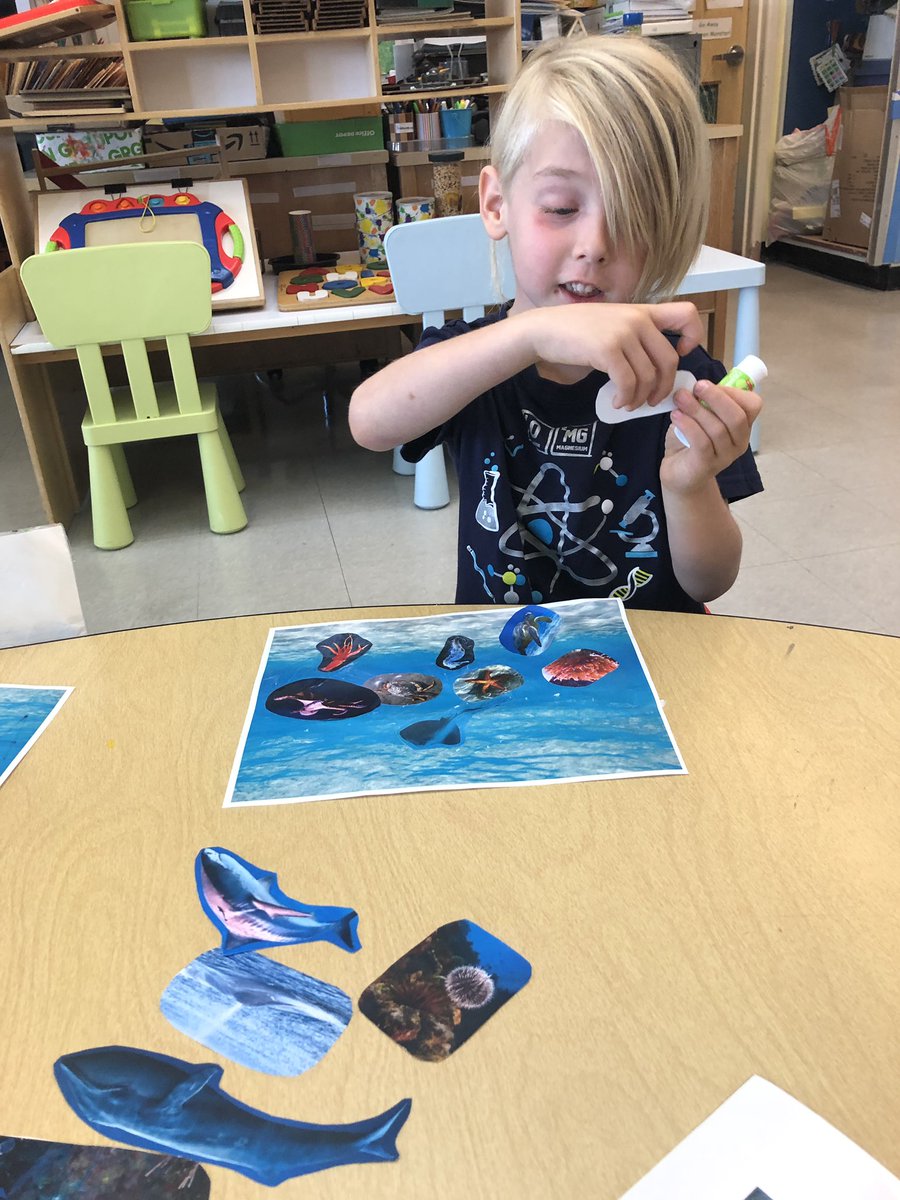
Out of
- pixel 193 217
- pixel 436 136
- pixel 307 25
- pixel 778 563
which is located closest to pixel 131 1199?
pixel 778 563

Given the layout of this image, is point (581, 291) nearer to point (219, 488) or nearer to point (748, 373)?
point (748, 373)

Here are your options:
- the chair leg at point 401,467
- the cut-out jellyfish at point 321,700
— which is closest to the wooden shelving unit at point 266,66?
the chair leg at point 401,467

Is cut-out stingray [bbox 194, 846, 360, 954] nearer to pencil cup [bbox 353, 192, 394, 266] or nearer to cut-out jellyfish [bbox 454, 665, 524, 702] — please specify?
cut-out jellyfish [bbox 454, 665, 524, 702]

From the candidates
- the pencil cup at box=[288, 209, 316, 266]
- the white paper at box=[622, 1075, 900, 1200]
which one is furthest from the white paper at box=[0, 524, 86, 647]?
the pencil cup at box=[288, 209, 316, 266]

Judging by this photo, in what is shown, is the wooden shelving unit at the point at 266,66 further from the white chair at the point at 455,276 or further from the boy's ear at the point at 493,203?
the boy's ear at the point at 493,203

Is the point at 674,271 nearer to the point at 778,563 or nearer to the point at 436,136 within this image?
the point at 778,563

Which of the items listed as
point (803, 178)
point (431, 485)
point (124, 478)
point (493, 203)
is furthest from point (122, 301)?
point (803, 178)

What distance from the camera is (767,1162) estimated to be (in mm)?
378

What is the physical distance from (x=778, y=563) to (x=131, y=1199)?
1934mm

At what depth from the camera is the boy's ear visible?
899mm

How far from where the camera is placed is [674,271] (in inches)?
35.2

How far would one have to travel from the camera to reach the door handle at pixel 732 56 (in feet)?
15.6

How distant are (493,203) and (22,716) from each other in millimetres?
629

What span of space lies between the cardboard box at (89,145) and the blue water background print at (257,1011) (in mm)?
2813
